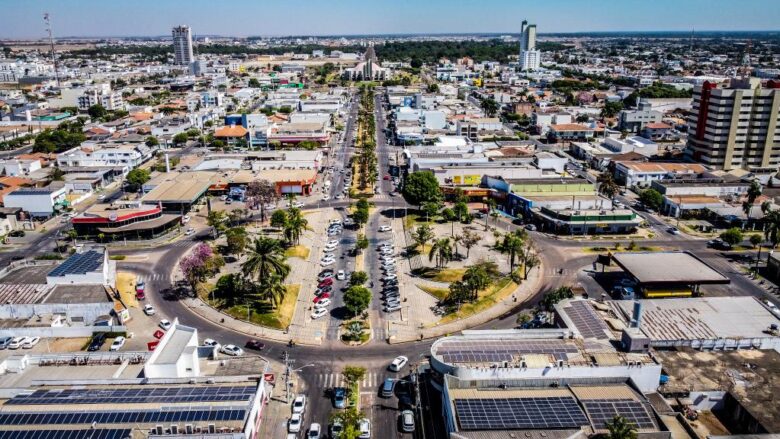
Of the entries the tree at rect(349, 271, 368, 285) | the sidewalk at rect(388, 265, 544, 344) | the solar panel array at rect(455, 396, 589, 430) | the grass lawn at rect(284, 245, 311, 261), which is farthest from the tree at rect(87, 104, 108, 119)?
the solar panel array at rect(455, 396, 589, 430)

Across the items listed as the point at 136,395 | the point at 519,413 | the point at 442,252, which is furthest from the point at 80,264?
the point at 519,413

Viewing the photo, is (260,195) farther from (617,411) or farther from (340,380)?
(617,411)

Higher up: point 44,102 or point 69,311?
point 44,102

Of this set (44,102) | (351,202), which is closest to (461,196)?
(351,202)

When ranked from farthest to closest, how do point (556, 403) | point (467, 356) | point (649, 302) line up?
1. point (649, 302)
2. point (467, 356)
3. point (556, 403)

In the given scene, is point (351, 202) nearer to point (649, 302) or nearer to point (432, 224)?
point (432, 224)
